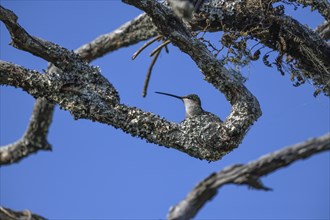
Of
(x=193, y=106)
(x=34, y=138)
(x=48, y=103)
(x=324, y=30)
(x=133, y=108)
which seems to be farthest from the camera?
(x=34, y=138)

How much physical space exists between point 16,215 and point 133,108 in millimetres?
911

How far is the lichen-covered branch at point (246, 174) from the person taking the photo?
2.18 m

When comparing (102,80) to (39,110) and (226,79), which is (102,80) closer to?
(226,79)

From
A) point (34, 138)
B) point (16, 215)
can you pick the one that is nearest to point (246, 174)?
point (16, 215)

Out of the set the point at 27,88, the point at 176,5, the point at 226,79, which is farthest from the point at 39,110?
the point at 176,5

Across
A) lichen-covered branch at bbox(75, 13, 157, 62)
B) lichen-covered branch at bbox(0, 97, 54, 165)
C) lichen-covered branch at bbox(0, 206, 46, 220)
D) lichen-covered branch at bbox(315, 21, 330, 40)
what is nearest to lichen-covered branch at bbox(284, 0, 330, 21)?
lichen-covered branch at bbox(315, 21, 330, 40)

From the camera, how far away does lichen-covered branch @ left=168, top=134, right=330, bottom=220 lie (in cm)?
218

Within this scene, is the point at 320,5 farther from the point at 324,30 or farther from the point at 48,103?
the point at 48,103

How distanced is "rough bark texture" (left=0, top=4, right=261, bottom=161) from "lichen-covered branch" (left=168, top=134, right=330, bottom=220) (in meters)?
0.99

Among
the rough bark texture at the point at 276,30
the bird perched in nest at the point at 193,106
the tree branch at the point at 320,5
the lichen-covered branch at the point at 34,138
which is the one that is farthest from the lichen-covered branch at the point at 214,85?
the lichen-covered branch at the point at 34,138

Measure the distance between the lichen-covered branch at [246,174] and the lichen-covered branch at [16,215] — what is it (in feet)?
2.16

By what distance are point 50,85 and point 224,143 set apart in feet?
3.02

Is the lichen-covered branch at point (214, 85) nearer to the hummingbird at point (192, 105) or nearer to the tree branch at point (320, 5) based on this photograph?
the hummingbird at point (192, 105)

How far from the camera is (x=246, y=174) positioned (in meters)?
2.20
